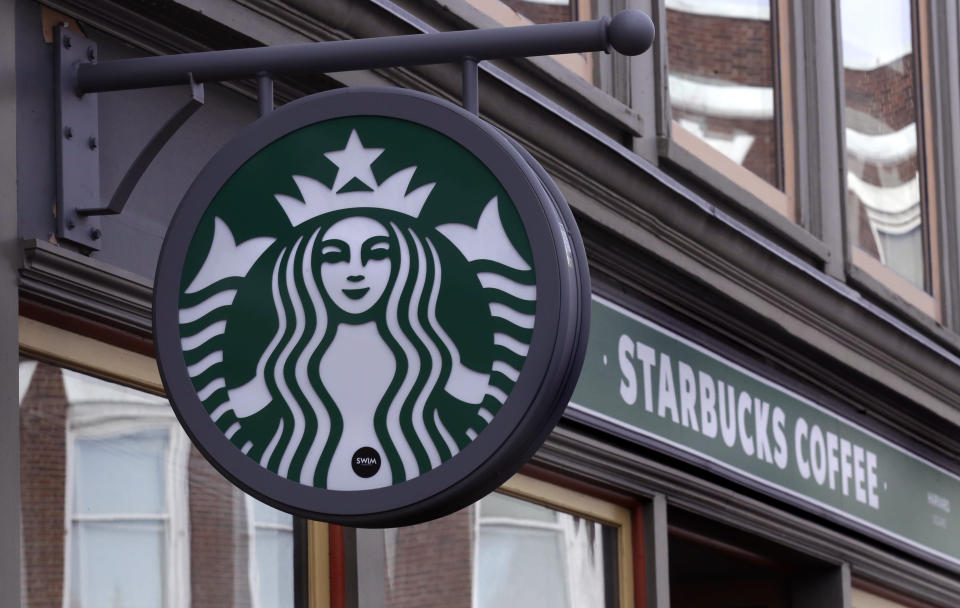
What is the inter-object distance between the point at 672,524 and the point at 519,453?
172 inches

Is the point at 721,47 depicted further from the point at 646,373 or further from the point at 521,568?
the point at 521,568

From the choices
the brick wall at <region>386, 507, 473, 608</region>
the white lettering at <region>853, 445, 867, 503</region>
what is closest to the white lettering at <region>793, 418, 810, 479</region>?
the white lettering at <region>853, 445, 867, 503</region>

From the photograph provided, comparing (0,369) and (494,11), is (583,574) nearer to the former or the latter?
(494,11)

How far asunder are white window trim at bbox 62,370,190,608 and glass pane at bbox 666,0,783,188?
385 centimetres

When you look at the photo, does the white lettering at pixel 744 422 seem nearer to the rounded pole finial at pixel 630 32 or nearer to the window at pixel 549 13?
the window at pixel 549 13

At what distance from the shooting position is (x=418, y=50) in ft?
13.3

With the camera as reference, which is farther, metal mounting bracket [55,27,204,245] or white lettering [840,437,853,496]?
white lettering [840,437,853,496]

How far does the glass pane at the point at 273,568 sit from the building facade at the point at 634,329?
11mm

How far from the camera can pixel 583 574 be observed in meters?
7.08

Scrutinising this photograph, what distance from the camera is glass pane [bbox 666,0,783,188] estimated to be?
8234mm

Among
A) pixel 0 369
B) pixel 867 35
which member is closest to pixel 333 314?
pixel 0 369

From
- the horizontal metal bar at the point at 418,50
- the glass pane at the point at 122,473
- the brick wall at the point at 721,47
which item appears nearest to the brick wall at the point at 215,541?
the glass pane at the point at 122,473

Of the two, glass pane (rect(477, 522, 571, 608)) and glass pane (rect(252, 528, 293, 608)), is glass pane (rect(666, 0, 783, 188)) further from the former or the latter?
glass pane (rect(252, 528, 293, 608))

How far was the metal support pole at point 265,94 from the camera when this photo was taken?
395 cm
